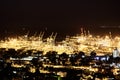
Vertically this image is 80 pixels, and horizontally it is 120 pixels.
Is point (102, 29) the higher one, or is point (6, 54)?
point (102, 29)

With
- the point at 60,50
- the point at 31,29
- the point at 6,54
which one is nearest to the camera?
the point at 6,54

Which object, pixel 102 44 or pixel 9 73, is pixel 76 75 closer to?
pixel 9 73

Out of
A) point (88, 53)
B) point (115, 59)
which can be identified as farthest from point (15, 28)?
point (115, 59)

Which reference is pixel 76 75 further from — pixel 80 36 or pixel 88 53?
pixel 80 36

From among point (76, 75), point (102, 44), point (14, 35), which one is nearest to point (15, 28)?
point (14, 35)

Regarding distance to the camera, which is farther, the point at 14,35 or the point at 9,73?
the point at 14,35

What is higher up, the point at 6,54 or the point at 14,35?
the point at 14,35

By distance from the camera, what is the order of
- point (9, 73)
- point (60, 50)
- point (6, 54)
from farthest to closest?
point (60, 50)
point (6, 54)
point (9, 73)

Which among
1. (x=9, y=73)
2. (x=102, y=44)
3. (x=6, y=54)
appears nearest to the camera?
(x=9, y=73)

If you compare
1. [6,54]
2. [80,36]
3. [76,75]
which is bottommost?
[76,75]
